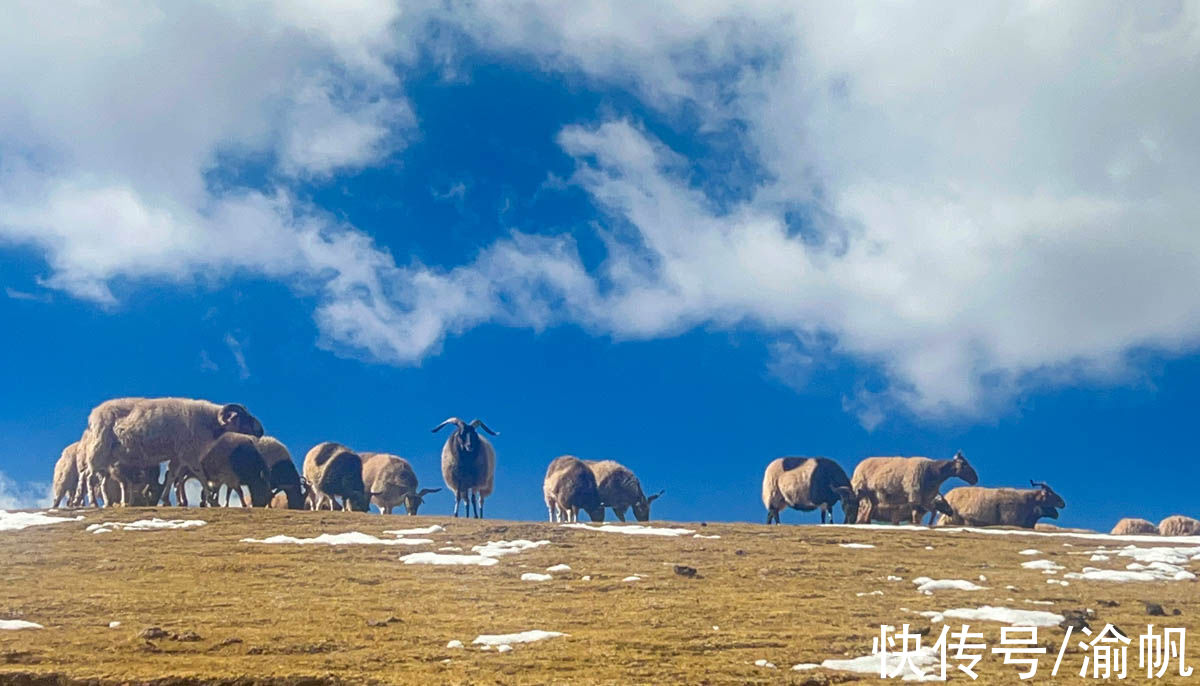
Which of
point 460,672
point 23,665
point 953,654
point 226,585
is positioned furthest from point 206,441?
point 953,654

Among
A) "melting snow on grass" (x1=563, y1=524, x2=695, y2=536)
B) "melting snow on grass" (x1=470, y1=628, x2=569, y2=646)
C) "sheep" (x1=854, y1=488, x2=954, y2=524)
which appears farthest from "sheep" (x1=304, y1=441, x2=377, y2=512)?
"melting snow on grass" (x1=470, y1=628, x2=569, y2=646)

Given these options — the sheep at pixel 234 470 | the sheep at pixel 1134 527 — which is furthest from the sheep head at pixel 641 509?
the sheep at pixel 1134 527

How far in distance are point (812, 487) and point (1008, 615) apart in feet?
76.2

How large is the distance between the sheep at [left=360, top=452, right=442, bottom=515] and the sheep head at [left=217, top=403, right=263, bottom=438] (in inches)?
357

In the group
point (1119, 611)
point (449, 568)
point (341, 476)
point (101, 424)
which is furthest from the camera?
point (341, 476)

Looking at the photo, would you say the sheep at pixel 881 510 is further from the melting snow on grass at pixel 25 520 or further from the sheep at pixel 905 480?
the melting snow on grass at pixel 25 520

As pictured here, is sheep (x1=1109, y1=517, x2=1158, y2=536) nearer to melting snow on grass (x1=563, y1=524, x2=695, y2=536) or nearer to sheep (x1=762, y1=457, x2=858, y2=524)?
sheep (x1=762, y1=457, x2=858, y2=524)

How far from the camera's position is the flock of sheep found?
27.3 m

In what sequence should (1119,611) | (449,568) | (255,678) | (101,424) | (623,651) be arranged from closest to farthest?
1. (255,678)
2. (623,651)
3. (1119,611)
4. (449,568)
5. (101,424)

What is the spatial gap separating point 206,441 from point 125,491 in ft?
8.15

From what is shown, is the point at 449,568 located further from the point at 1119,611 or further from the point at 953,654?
the point at 1119,611

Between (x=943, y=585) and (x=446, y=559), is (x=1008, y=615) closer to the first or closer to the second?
(x=943, y=585)

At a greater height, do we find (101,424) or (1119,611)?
(101,424)

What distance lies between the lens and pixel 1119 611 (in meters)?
14.4
